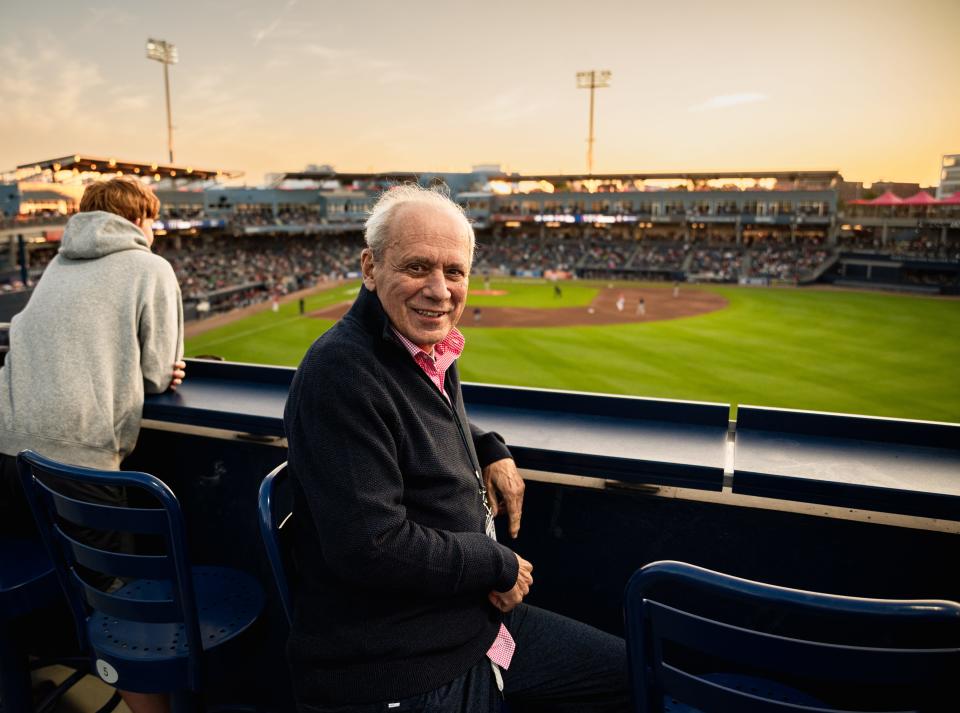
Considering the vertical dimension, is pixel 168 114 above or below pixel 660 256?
above

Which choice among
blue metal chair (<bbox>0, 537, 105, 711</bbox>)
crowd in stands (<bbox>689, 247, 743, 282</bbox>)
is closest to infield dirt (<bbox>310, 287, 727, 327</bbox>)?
crowd in stands (<bbox>689, 247, 743, 282</bbox>)

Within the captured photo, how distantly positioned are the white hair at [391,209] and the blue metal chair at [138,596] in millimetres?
947

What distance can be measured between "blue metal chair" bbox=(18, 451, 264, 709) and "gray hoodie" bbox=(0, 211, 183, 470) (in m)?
0.24

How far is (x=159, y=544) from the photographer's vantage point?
3.03 m

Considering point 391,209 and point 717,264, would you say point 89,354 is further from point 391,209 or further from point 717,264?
point 717,264

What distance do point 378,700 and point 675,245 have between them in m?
57.8

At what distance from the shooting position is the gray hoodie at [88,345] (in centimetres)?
240

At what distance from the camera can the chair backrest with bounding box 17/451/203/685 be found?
1.69 metres

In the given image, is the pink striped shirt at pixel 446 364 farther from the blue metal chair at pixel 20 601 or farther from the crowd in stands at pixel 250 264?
the crowd in stands at pixel 250 264

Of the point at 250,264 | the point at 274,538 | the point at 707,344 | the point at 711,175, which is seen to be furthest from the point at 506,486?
the point at 711,175

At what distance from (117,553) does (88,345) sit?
997 mm

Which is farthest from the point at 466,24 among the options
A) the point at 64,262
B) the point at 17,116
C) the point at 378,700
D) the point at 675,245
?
the point at 675,245

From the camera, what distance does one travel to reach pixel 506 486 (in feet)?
6.77

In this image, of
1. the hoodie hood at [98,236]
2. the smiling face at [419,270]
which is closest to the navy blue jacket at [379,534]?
the smiling face at [419,270]
